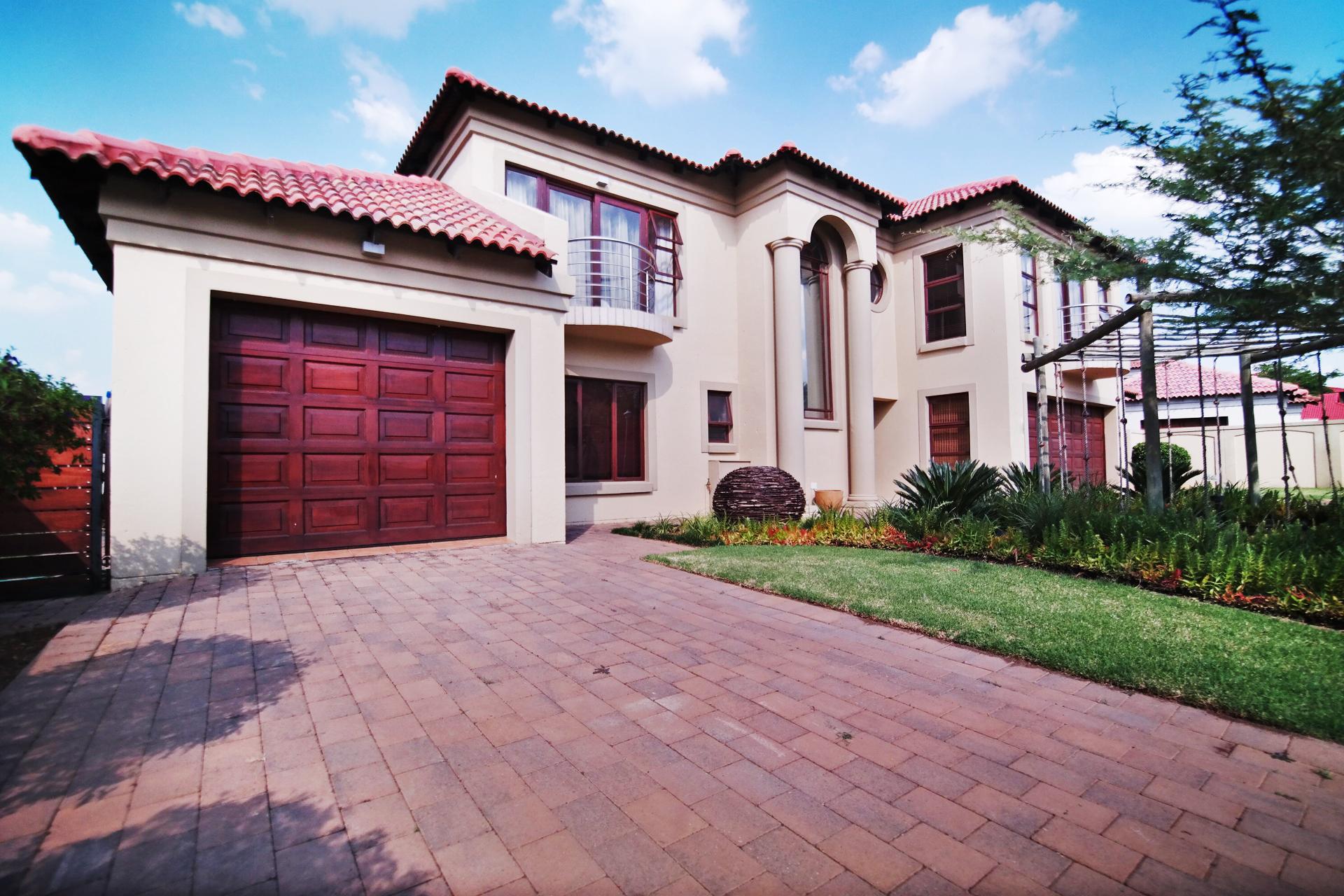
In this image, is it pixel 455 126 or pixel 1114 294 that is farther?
pixel 1114 294

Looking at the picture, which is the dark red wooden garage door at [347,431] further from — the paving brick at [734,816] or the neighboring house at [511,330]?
the paving brick at [734,816]

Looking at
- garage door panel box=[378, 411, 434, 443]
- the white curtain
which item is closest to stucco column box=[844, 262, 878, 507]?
the white curtain

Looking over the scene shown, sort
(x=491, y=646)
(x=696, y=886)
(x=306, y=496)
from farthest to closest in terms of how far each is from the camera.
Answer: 1. (x=306, y=496)
2. (x=491, y=646)
3. (x=696, y=886)

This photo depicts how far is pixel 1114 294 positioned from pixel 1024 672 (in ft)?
69.5

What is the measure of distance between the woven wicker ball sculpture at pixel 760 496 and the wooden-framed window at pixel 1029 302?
8909mm

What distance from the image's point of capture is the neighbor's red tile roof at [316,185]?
18.0ft

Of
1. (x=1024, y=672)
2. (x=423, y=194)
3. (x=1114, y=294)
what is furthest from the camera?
(x=1114, y=294)

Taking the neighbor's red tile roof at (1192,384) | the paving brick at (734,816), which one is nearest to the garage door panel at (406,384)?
the paving brick at (734,816)

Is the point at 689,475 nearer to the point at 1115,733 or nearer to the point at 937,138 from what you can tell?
the point at 937,138

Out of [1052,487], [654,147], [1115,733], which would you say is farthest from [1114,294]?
[1115,733]

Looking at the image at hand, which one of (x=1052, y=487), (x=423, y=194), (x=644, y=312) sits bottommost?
(x=1052, y=487)

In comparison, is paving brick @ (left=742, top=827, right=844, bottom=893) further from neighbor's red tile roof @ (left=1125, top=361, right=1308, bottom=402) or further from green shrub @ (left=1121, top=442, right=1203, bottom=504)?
neighbor's red tile roof @ (left=1125, top=361, right=1308, bottom=402)

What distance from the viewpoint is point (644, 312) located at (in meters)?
10.4

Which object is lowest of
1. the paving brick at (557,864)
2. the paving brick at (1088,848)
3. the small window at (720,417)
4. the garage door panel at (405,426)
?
the paving brick at (1088,848)
